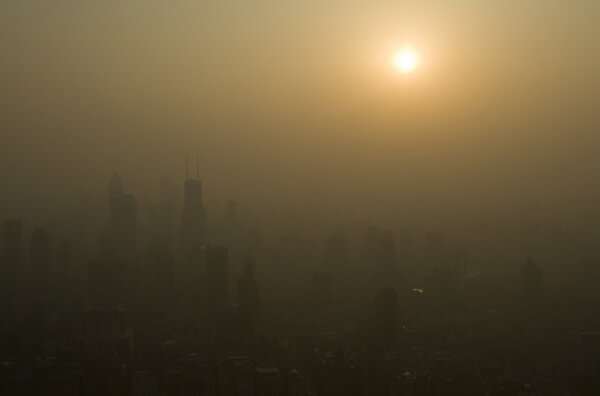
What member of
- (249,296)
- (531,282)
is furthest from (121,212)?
(531,282)

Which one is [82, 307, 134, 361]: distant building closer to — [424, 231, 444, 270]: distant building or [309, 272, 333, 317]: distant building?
[309, 272, 333, 317]: distant building

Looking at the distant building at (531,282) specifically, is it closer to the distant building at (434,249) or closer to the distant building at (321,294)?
the distant building at (434,249)

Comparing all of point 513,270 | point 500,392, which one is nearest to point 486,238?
point 513,270

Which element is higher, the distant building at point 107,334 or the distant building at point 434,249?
the distant building at point 434,249

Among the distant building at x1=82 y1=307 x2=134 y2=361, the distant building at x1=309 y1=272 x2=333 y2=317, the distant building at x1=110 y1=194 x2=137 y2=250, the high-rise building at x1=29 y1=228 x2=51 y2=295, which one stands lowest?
the distant building at x1=82 y1=307 x2=134 y2=361

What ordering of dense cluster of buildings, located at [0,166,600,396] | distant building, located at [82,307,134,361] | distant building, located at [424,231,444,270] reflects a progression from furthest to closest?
distant building, located at [424,231,444,270]
distant building, located at [82,307,134,361]
dense cluster of buildings, located at [0,166,600,396]

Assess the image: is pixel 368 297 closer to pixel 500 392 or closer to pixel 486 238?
pixel 500 392

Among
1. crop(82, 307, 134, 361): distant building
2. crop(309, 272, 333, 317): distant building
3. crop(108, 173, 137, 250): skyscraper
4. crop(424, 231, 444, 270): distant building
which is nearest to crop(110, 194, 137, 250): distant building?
crop(108, 173, 137, 250): skyscraper

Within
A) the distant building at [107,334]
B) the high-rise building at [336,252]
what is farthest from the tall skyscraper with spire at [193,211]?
the distant building at [107,334]

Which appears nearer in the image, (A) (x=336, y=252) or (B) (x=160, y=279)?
(B) (x=160, y=279)

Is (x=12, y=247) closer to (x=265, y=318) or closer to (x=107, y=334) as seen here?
(x=107, y=334)
